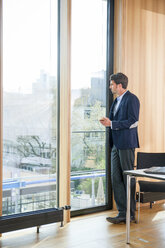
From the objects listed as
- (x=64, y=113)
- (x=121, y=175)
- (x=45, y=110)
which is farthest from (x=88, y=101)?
(x=121, y=175)

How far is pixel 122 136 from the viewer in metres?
4.16

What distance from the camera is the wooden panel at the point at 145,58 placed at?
4855mm

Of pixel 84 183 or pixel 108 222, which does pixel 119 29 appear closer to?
pixel 84 183

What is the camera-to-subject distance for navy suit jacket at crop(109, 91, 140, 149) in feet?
13.4

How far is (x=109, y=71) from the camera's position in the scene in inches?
193

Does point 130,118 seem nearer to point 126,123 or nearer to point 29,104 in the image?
point 126,123

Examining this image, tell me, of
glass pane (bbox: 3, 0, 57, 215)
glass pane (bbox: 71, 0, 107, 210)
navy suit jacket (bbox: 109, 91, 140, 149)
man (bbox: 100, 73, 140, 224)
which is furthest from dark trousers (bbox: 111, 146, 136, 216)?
glass pane (bbox: 3, 0, 57, 215)

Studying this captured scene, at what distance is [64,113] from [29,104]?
1.50 ft

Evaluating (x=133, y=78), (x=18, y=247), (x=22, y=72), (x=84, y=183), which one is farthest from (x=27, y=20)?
(x=18, y=247)

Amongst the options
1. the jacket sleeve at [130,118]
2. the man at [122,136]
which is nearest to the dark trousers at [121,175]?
the man at [122,136]

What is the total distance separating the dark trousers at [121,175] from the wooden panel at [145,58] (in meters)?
0.88

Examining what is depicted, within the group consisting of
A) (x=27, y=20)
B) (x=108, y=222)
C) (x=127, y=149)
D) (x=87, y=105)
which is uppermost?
(x=27, y=20)

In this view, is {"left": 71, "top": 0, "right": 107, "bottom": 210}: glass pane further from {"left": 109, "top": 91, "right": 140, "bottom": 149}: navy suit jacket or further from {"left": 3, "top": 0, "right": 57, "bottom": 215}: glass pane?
{"left": 109, "top": 91, "right": 140, "bottom": 149}: navy suit jacket

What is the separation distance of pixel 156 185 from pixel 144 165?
12.9 inches
